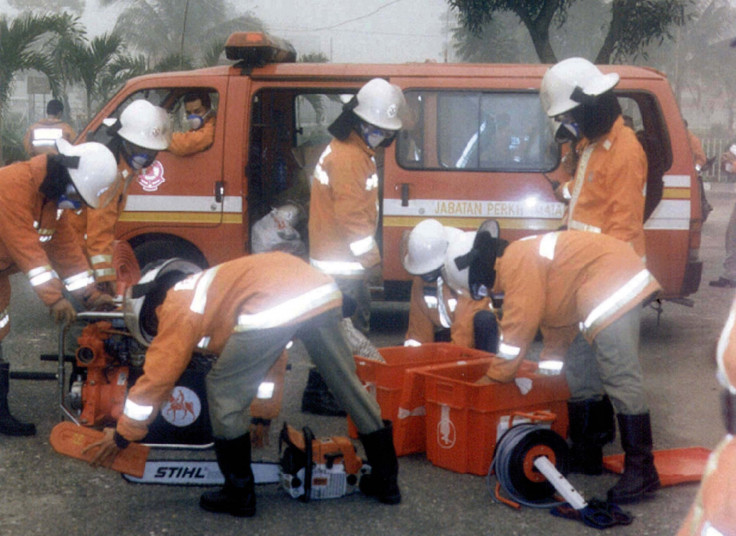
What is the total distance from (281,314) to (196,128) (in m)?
3.87

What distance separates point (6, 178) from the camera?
519 cm

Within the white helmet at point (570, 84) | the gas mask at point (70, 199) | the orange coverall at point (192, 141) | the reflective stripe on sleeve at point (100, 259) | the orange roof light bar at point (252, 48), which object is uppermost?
the orange roof light bar at point (252, 48)

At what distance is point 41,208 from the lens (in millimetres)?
5359

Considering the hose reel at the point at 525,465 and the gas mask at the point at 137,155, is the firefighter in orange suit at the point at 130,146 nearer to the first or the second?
the gas mask at the point at 137,155

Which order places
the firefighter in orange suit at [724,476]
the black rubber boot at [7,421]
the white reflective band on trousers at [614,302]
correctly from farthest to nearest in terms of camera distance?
the black rubber boot at [7,421] → the white reflective band on trousers at [614,302] → the firefighter in orange suit at [724,476]

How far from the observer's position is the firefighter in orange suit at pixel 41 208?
509cm

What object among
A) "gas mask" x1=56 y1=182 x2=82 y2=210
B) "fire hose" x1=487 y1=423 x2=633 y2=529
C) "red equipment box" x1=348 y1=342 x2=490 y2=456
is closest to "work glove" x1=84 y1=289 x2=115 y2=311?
"gas mask" x1=56 y1=182 x2=82 y2=210

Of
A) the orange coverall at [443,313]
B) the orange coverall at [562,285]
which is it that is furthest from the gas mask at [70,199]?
the orange coverall at [562,285]

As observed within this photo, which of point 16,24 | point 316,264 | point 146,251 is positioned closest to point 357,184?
point 316,264

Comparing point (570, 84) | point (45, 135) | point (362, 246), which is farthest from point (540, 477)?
point (45, 135)

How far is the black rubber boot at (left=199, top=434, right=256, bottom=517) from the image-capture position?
4160 mm

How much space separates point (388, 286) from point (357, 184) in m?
1.97

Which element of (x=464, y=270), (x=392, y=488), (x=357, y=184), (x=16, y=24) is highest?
(x=16, y=24)

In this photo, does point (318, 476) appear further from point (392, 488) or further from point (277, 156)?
point (277, 156)
